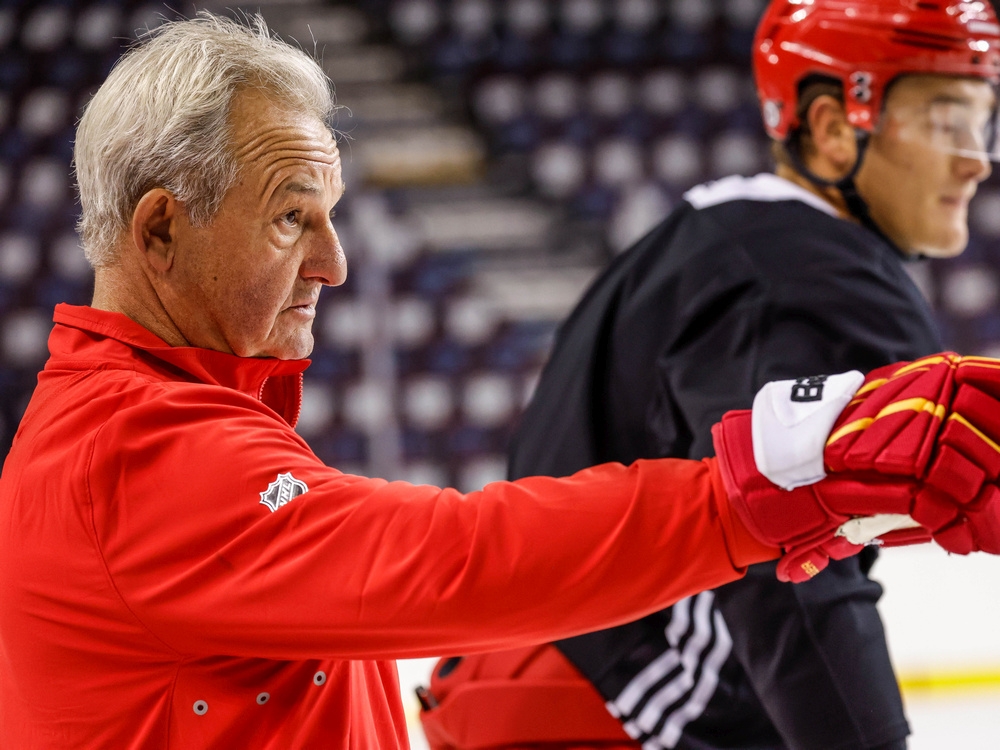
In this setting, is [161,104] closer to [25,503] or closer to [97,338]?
[97,338]

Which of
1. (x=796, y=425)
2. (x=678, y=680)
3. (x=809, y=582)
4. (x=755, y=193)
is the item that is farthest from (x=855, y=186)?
(x=796, y=425)

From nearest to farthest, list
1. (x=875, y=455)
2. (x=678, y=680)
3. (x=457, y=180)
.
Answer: (x=875, y=455) < (x=678, y=680) < (x=457, y=180)

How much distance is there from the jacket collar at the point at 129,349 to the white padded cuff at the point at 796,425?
552mm

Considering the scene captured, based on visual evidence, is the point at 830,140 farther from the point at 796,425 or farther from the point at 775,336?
the point at 796,425

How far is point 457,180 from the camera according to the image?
283 inches

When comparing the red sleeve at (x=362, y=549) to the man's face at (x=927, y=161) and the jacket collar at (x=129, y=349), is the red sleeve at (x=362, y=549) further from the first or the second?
the man's face at (x=927, y=161)

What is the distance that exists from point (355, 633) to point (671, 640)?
0.80m

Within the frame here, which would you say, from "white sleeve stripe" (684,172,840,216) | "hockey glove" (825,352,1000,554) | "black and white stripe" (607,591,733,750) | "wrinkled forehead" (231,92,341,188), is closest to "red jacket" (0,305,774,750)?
"hockey glove" (825,352,1000,554)

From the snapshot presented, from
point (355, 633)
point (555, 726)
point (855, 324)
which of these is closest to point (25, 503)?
point (355, 633)

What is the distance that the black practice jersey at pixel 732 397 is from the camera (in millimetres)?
1411

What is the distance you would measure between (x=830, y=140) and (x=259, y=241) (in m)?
1.09

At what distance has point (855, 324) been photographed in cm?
146

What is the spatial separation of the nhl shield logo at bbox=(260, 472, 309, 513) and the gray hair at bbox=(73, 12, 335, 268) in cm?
32

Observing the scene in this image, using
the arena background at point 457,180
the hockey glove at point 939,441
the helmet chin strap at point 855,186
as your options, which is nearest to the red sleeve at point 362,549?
the hockey glove at point 939,441
